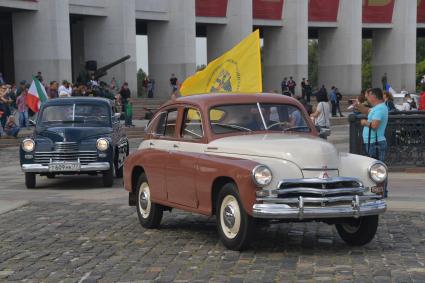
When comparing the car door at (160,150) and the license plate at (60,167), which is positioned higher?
the car door at (160,150)

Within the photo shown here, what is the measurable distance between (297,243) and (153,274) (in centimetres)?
209

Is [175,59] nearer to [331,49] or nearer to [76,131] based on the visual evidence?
[331,49]

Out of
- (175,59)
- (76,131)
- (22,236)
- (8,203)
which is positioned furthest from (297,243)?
(175,59)

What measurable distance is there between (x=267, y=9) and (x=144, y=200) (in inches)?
1582

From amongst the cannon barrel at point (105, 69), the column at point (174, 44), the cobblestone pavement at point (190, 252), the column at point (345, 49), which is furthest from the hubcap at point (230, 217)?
the column at point (345, 49)

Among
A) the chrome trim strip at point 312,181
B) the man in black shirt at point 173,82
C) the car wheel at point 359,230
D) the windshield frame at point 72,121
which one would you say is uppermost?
the man in black shirt at point 173,82

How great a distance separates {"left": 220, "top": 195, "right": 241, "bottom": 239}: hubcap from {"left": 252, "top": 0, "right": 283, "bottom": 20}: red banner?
41.1 m

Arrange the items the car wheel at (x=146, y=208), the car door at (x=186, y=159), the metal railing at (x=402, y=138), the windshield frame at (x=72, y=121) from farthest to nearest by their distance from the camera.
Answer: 1. the metal railing at (x=402, y=138)
2. the windshield frame at (x=72, y=121)
3. the car wheel at (x=146, y=208)
4. the car door at (x=186, y=159)

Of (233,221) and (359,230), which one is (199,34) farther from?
(233,221)

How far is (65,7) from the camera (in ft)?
118

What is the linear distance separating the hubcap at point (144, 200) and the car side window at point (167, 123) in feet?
2.45

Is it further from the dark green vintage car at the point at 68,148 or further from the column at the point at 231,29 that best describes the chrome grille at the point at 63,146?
the column at the point at 231,29

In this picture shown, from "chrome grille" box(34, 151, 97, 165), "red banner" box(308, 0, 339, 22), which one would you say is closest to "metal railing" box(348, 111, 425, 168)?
"chrome grille" box(34, 151, 97, 165)

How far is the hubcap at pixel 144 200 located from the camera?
9297 mm
